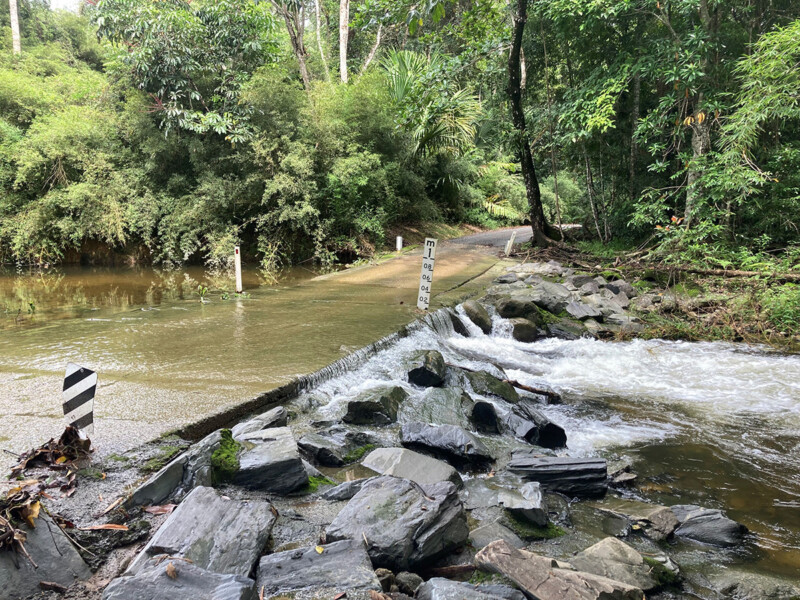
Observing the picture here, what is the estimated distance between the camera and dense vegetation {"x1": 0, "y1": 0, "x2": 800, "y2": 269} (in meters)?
11.9

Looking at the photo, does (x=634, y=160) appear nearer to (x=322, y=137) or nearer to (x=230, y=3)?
(x=322, y=137)

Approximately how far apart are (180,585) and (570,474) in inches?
127

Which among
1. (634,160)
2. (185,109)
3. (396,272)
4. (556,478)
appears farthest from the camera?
(185,109)

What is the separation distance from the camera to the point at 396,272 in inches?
523

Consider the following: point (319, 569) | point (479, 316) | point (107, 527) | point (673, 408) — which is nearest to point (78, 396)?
point (107, 527)

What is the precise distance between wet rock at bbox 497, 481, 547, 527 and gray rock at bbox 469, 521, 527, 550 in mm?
198

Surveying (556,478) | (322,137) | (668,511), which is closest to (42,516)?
(556,478)


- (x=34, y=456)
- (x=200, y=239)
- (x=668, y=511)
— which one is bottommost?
(x=668, y=511)

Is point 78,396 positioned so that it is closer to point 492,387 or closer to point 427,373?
point 427,373

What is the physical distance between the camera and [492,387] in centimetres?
645

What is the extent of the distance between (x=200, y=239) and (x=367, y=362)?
12134 millimetres

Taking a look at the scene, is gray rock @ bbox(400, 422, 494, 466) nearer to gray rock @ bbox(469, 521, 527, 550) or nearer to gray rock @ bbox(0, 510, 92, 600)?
gray rock @ bbox(469, 521, 527, 550)

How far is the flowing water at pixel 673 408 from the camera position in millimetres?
4212

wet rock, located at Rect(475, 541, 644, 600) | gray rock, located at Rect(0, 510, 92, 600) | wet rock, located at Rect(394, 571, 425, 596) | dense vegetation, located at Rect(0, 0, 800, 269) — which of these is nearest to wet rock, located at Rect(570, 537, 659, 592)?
wet rock, located at Rect(475, 541, 644, 600)
